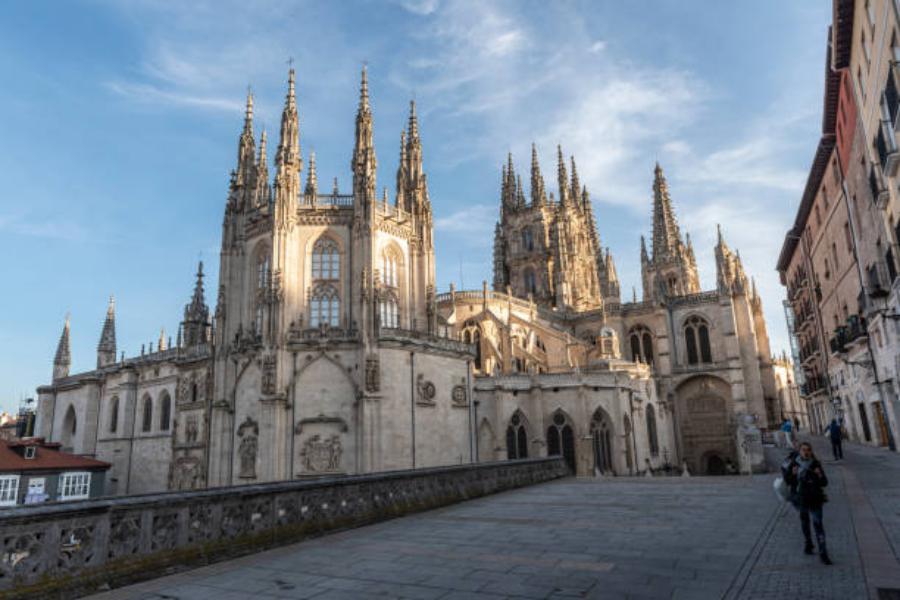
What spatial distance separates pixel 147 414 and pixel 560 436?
32.8 meters

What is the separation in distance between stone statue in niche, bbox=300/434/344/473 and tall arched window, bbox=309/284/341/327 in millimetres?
6285

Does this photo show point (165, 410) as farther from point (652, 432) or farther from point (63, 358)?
point (652, 432)

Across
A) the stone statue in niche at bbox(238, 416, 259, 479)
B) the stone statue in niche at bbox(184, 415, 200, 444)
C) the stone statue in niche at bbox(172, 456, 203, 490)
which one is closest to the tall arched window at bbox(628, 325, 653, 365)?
the stone statue in niche at bbox(238, 416, 259, 479)

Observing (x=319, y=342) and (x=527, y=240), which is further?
(x=527, y=240)

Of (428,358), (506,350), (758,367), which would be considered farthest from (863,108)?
(758,367)

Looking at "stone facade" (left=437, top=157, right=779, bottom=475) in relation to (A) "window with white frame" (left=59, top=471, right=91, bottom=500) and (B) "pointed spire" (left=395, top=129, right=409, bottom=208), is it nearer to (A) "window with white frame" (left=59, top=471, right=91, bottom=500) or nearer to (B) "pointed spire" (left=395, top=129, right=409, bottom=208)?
(B) "pointed spire" (left=395, top=129, right=409, bottom=208)

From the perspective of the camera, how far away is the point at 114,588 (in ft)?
24.3

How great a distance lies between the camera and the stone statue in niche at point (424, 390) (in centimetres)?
3156

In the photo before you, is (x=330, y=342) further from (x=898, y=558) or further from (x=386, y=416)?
(x=898, y=558)

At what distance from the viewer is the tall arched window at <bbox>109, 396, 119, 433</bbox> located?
4819 centimetres

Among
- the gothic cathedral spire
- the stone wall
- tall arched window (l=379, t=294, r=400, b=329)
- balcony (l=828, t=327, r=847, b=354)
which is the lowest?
the stone wall

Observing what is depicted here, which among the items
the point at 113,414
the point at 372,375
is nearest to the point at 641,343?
the point at 372,375

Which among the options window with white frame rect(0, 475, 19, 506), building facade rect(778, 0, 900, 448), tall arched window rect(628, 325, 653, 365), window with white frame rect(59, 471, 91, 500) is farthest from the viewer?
tall arched window rect(628, 325, 653, 365)

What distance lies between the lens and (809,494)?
8336mm
